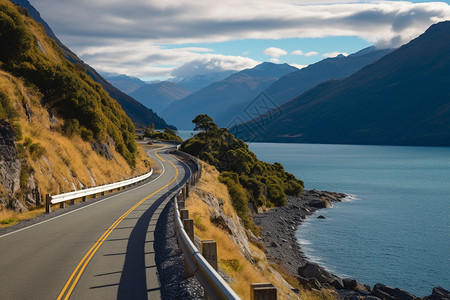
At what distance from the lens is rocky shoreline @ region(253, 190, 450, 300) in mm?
26578

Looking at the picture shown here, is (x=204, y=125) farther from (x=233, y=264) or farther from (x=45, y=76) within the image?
(x=233, y=264)

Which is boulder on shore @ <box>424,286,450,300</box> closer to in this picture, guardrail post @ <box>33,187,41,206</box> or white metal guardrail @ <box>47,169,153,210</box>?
white metal guardrail @ <box>47,169,153,210</box>

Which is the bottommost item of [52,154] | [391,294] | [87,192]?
[391,294]

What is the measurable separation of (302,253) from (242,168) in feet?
89.2

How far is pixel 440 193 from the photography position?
77.1m

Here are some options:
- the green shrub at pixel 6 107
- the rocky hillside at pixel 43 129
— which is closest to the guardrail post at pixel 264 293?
the rocky hillside at pixel 43 129

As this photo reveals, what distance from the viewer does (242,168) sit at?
6494cm

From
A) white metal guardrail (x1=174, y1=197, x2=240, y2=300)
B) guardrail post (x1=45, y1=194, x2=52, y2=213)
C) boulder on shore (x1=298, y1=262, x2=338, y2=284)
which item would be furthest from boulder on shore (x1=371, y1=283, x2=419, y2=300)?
white metal guardrail (x1=174, y1=197, x2=240, y2=300)

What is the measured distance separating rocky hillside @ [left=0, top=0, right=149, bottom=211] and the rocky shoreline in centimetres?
1558

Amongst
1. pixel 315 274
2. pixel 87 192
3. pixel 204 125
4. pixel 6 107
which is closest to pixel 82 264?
pixel 6 107

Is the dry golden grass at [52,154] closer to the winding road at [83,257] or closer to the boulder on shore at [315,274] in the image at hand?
the winding road at [83,257]

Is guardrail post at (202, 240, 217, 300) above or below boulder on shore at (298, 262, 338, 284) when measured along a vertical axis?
above

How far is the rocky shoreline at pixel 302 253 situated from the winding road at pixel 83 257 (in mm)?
12897

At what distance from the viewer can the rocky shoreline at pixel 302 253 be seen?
87.2 ft
